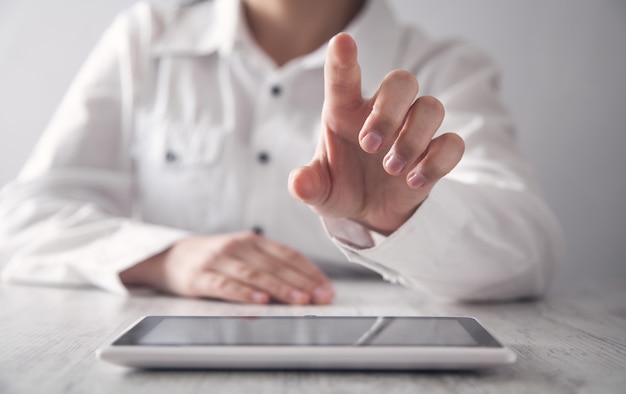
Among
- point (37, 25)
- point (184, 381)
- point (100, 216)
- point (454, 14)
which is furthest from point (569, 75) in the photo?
point (184, 381)

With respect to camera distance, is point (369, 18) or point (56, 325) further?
point (369, 18)

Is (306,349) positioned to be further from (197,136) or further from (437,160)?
(197,136)

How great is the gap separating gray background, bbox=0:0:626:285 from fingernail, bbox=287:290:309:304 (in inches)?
50.6

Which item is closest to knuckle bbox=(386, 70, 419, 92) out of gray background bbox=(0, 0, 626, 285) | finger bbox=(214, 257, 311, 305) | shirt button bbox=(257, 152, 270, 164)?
finger bbox=(214, 257, 311, 305)

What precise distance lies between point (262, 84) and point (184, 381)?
33.8 inches

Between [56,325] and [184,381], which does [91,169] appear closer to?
[56,325]

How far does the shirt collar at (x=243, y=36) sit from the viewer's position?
44.5 inches

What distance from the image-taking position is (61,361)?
1.34ft

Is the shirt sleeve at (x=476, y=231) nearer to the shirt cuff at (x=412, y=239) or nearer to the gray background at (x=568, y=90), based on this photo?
the shirt cuff at (x=412, y=239)

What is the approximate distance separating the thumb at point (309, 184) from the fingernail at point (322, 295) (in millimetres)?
209

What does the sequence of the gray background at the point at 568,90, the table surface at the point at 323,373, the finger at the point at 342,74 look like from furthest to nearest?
the gray background at the point at 568,90 → the finger at the point at 342,74 → the table surface at the point at 323,373

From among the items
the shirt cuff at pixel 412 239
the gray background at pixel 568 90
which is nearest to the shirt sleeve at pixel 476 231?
the shirt cuff at pixel 412 239

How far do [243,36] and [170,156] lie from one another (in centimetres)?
28

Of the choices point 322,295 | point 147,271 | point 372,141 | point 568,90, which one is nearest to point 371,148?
point 372,141
